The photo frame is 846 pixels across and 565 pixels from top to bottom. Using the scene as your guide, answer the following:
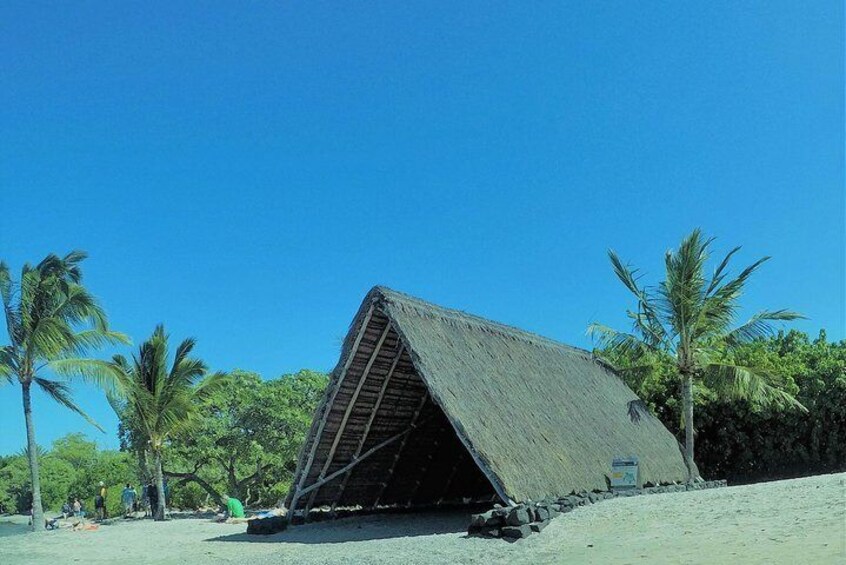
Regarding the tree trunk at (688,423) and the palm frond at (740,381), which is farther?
the tree trunk at (688,423)

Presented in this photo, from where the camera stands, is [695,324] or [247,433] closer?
[695,324]

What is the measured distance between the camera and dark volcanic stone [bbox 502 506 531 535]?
30.9ft

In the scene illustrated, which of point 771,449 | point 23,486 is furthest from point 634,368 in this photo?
point 23,486

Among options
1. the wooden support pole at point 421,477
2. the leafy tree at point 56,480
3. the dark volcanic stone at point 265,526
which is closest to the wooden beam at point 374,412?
the dark volcanic stone at point 265,526

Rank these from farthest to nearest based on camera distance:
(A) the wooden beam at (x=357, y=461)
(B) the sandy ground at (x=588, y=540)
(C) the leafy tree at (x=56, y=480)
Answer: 1. (C) the leafy tree at (x=56, y=480)
2. (A) the wooden beam at (x=357, y=461)
3. (B) the sandy ground at (x=588, y=540)

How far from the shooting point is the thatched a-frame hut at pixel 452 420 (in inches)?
451

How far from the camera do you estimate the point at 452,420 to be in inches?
423

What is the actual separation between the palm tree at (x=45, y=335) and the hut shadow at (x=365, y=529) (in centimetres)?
630

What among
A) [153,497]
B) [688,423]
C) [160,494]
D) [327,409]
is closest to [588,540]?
[327,409]

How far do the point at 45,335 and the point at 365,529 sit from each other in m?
8.65

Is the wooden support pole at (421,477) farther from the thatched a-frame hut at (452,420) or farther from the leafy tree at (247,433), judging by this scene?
the leafy tree at (247,433)

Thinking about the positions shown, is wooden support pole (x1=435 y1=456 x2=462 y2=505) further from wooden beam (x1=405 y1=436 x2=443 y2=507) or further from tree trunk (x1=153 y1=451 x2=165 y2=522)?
tree trunk (x1=153 y1=451 x2=165 y2=522)

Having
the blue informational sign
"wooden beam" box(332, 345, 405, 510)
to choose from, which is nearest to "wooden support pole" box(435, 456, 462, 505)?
"wooden beam" box(332, 345, 405, 510)

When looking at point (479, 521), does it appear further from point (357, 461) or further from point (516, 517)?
point (357, 461)
